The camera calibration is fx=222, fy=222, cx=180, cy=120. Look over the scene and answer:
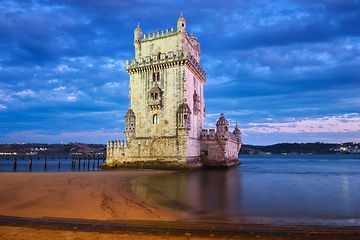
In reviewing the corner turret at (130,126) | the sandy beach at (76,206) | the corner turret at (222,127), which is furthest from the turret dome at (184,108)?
the sandy beach at (76,206)

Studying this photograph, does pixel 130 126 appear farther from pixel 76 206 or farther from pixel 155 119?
pixel 76 206

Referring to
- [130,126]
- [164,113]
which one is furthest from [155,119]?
[130,126]

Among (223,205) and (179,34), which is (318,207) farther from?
(179,34)

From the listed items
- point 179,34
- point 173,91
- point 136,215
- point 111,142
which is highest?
point 179,34

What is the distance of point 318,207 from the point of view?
41.5ft

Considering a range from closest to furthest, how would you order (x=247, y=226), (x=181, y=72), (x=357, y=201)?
(x=247, y=226)
(x=357, y=201)
(x=181, y=72)

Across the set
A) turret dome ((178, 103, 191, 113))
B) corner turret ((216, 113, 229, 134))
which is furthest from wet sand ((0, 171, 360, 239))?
corner turret ((216, 113, 229, 134))

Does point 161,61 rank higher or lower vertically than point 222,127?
higher

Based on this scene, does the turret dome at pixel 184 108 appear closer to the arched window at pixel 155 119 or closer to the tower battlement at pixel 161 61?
the arched window at pixel 155 119

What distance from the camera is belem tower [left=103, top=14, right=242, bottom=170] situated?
99.7 feet

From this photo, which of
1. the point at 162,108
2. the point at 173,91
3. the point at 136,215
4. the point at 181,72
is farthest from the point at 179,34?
the point at 136,215

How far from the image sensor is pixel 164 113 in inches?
1247

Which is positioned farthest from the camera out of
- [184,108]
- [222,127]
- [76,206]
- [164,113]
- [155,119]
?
[222,127]

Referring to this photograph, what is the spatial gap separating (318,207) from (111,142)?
1087 inches
